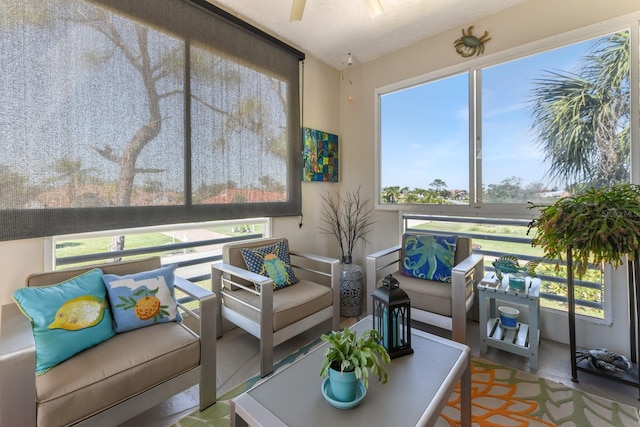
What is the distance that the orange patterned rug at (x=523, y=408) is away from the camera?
1428 millimetres

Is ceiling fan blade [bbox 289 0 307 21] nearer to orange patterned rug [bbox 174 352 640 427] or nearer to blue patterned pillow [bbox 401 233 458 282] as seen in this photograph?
blue patterned pillow [bbox 401 233 458 282]

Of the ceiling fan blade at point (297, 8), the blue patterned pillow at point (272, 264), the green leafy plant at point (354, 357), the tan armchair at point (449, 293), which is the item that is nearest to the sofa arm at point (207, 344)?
the blue patterned pillow at point (272, 264)

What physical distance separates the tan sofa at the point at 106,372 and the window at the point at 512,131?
237 centimetres

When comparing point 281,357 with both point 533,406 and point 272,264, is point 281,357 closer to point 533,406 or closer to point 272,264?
point 272,264

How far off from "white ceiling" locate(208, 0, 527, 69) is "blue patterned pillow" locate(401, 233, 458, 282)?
1.95 metres

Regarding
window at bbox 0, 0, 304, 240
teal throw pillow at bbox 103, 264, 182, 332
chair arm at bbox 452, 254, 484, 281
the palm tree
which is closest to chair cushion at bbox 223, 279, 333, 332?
teal throw pillow at bbox 103, 264, 182, 332

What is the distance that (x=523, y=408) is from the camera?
1.52m

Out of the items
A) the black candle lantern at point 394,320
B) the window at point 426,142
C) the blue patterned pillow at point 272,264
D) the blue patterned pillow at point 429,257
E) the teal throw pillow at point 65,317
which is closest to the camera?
the teal throw pillow at point 65,317

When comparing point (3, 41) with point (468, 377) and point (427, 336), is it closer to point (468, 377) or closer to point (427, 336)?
point (427, 336)

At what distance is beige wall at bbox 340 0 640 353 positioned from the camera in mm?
1981

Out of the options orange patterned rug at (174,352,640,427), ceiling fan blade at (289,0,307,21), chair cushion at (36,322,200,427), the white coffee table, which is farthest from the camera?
ceiling fan blade at (289,0,307,21)

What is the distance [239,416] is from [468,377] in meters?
1.06

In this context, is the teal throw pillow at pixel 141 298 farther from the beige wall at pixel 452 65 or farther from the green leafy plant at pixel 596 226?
the green leafy plant at pixel 596 226

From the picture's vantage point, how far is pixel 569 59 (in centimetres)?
212
